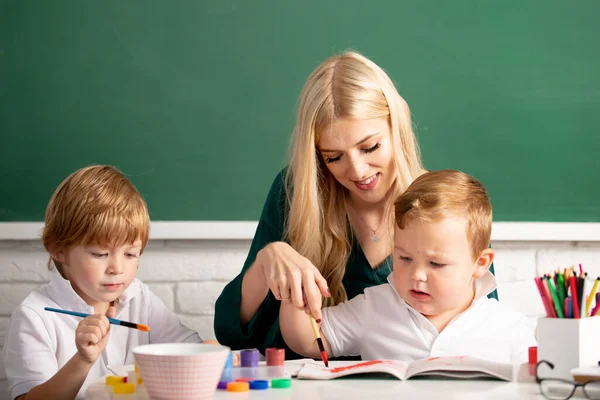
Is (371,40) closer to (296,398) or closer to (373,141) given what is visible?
(373,141)

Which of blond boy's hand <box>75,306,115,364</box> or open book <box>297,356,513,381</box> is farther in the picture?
blond boy's hand <box>75,306,115,364</box>

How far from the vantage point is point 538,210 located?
1.89 m

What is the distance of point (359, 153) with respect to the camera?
1.46m

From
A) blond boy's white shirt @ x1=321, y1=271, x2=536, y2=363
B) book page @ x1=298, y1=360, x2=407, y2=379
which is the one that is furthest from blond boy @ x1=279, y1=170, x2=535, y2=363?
book page @ x1=298, y1=360, x2=407, y2=379

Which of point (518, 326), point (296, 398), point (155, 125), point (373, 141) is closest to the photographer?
point (296, 398)

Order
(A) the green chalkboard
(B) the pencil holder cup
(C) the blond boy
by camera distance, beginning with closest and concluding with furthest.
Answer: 1. (B) the pencil holder cup
2. (C) the blond boy
3. (A) the green chalkboard

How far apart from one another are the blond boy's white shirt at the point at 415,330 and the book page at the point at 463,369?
27 cm

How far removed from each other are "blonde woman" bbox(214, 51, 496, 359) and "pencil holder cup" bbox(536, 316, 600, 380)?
0.56m

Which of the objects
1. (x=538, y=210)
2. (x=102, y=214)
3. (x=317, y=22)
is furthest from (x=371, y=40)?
(x=102, y=214)

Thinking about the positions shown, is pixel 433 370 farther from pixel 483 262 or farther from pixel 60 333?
pixel 60 333

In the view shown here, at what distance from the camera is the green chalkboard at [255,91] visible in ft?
5.87

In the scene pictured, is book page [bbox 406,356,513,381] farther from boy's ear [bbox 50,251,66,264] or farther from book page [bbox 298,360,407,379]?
boy's ear [bbox 50,251,66,264]

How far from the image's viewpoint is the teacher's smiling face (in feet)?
4.74

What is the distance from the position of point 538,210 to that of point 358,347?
753mm
